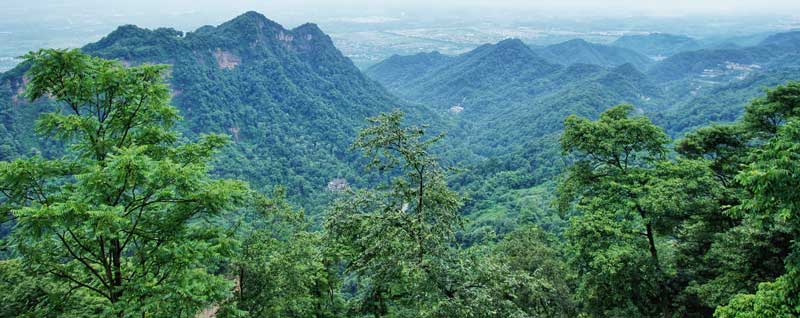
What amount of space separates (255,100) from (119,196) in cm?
10797

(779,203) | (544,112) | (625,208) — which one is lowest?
(544,112)

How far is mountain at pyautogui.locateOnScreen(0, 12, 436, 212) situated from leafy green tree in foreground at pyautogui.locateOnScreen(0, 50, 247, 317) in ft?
193

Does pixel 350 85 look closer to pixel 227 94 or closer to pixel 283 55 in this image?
pixel 283 55

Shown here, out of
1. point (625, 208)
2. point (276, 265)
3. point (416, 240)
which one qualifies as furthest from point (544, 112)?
point (416, 240)

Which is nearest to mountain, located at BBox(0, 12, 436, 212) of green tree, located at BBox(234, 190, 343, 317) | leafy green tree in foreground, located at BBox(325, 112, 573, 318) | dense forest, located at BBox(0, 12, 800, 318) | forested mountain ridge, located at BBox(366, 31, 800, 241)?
forested mountain ridge, located at BBox(366, 31, 800, 241)

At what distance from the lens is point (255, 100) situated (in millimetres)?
109438

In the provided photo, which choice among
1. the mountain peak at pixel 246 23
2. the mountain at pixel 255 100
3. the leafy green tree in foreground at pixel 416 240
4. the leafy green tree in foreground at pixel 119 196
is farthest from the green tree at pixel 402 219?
the mountain peak at pixel 246 23

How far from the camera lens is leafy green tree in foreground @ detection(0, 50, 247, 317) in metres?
7.44

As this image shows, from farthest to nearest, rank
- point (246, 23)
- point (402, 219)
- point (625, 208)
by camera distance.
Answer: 1. point (246, 23)
2. point (625, 208)
3. point (402, 219)

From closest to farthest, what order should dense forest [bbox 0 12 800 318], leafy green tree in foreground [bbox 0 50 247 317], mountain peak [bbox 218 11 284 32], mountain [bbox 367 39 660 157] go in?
leafy green tree in foreground [bbox 0 50 247 317] < dense forest [bbox 0 12 800 318] < mountain peak [bbox 218 11 284 32] < mountain [bbox 367 39 660 157]

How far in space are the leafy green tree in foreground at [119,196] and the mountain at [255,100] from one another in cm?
5878

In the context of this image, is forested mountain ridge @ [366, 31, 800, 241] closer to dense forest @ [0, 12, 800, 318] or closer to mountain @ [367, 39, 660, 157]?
mountain @ [367, 39, 660, 157]

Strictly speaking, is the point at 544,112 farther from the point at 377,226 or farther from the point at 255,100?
the point at 377,226

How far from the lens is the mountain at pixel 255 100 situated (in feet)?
252
